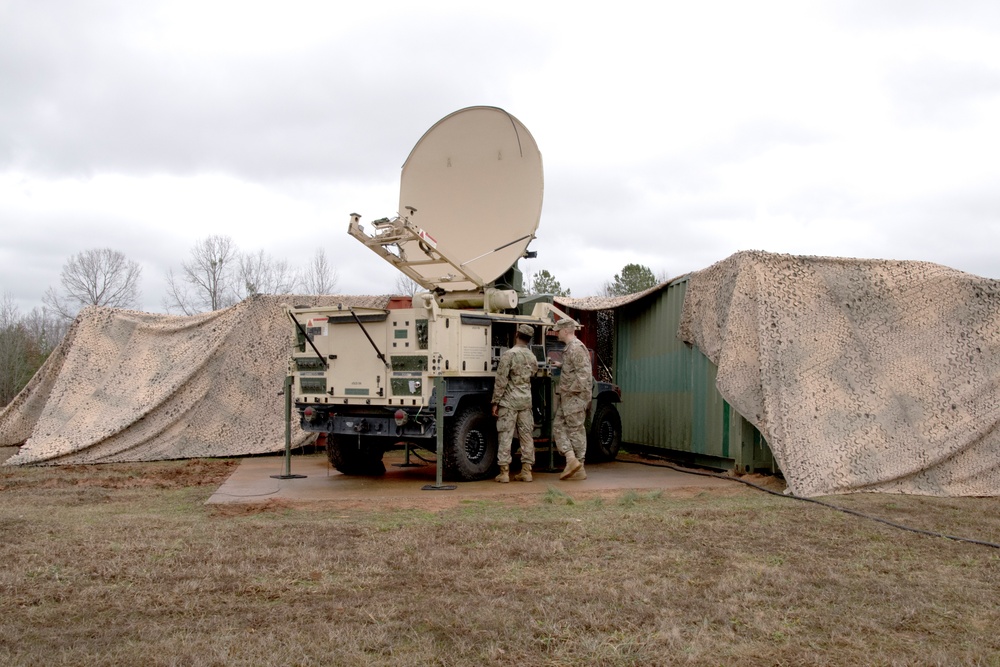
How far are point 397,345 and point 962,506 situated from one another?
6.06 metres

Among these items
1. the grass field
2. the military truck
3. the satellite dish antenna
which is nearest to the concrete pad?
the military truck

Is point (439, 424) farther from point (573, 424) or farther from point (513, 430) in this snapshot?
point (573, 424)

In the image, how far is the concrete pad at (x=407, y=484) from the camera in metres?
8.92

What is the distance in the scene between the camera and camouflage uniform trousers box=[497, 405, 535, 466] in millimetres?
9984

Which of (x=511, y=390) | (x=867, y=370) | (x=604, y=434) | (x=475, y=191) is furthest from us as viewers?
(x=604, y=434)

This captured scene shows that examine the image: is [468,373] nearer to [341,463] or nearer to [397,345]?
[397,345]

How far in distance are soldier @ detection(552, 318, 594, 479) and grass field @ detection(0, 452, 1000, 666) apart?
2350 millimetres

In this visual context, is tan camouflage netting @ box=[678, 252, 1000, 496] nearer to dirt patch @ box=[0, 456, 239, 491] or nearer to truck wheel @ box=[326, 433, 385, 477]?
truck wheel @ box=[326, 433, 385, 477]

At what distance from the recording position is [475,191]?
36.0 feet

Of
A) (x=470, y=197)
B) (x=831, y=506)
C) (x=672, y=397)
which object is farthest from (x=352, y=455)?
(x=831, y=506)

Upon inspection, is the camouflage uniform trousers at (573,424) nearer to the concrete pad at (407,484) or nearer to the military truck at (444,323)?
the concrete pad at (407,484)

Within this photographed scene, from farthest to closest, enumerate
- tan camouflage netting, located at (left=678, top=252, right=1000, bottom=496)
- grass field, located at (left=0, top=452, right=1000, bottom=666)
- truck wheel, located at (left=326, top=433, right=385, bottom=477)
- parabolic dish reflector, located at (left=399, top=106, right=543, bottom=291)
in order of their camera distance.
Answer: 1. truck wheel, located at (left=326, top=433, right=385, bottom=477)
2. parabolic dish reflector, located at (left=399, top=106, right=543, bottom=291)
3. tan camouflage netting, located at (left=678, top=252, right=1000, bottom=496)
4. grass field, located at (left=0, top=452, right=1000, bottom=666)

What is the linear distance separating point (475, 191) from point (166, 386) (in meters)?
6.14

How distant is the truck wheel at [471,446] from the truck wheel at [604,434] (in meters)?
2.27
